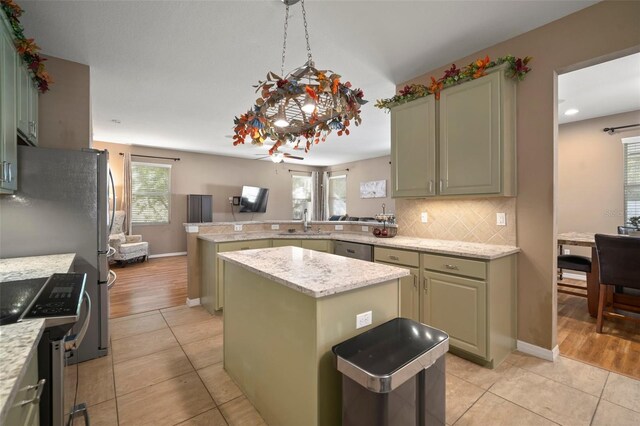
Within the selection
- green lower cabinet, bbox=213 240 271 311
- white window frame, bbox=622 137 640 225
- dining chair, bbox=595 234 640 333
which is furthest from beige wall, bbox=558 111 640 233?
green lower cabinet, bbox=213 240 271 311

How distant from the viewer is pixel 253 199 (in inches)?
→ 328

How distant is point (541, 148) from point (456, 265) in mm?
1209

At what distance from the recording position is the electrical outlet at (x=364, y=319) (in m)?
1.43

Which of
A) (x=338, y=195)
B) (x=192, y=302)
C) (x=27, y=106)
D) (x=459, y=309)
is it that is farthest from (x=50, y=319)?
(x=338, y=195)

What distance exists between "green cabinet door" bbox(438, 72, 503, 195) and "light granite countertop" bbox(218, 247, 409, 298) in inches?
54.6

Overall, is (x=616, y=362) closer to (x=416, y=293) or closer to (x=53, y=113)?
(x=416, y=293)

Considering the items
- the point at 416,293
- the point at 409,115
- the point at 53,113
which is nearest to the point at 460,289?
the point at 416,293

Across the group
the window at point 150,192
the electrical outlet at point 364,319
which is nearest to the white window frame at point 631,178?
the electrical outlet at point 364,319

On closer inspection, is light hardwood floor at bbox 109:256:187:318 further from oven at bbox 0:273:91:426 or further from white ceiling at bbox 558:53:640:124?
white ceiling at bbox 558:53:640:124

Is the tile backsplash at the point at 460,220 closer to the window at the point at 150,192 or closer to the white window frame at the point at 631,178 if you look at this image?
the white window frame at the point at 631,178

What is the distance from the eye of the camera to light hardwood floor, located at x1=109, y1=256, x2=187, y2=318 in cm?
364

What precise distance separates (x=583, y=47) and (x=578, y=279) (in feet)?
12.7

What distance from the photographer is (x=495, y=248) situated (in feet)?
8.09

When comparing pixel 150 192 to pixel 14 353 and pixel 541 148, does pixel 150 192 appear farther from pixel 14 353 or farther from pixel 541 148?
pixel 541 148
